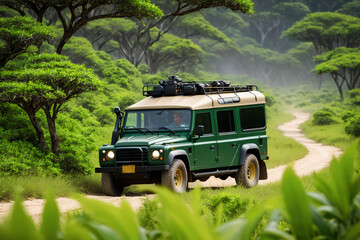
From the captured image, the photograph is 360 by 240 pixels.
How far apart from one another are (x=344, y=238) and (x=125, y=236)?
810 millimetres

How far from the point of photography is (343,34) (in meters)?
48.4

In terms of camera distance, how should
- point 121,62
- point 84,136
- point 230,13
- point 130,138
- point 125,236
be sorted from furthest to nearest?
point 230,13 < point 121,62 < point 84,136 < point 130,138 < point 125,236

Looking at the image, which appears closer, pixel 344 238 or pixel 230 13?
pixel 344 238

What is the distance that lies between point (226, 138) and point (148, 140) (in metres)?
2.19

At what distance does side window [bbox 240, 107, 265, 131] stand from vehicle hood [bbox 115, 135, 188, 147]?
6.77ft

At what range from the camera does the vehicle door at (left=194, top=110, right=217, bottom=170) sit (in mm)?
11008

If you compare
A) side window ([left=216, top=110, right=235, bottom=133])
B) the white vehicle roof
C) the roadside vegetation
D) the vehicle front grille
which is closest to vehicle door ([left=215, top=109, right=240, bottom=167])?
side window ([left=216, top=110, right=235, bottom=133])

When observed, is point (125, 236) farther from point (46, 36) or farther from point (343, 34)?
point (343, 34)

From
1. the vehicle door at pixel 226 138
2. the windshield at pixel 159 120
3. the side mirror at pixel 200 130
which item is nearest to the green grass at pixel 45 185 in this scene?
the windshield at pixel 159 120

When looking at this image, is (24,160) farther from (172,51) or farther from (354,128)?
(172,51)

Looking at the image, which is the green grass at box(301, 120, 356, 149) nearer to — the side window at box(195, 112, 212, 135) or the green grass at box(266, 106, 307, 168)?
the green grass at box(266, 106, 307, 168)

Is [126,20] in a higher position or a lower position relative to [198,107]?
higher

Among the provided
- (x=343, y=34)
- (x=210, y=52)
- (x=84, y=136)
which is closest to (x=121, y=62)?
(x=84, y=136)

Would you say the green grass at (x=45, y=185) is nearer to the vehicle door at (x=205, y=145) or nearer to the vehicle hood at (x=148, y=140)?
the vehicle hood at (x=148, y=140)
